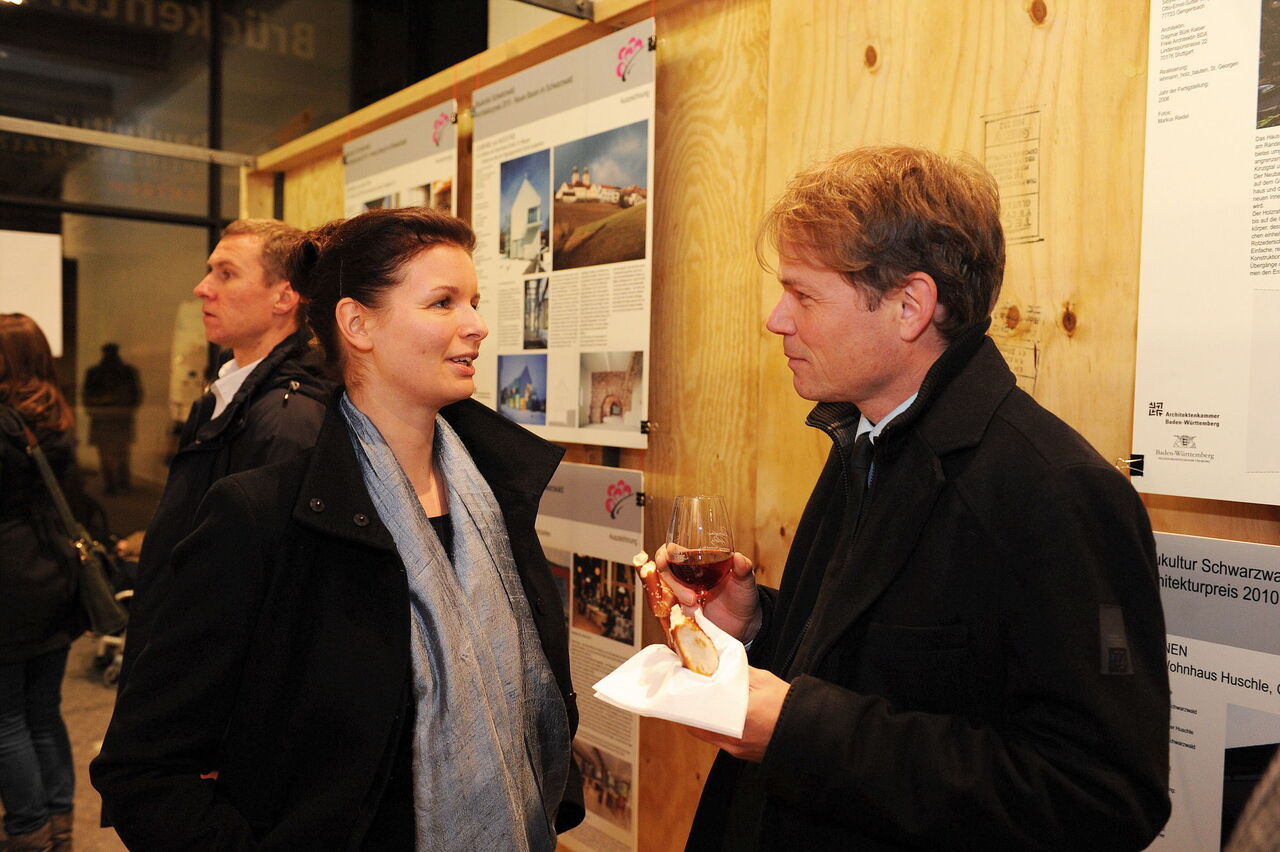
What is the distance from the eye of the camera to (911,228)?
1368mm

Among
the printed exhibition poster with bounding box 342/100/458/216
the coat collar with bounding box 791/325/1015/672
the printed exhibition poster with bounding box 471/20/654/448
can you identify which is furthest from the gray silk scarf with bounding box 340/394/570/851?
the printed exhibition poster with bounding box 342/100/458/216

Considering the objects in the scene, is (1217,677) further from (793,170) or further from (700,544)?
(793,170)

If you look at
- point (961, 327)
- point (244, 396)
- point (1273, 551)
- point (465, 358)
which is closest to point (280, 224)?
point (244, 396)

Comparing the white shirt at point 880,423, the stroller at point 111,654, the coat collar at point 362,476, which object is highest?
the white shirt at point 880,423

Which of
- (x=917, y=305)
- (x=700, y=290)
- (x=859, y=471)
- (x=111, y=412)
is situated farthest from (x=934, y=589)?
(x=111, y=412)

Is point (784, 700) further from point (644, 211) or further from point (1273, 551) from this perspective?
point (644, 211)

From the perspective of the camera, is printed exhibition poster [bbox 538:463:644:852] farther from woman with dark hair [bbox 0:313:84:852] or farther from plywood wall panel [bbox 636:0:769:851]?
woman with dark hair [bbox 0:313:84:852]

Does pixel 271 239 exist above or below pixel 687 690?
above

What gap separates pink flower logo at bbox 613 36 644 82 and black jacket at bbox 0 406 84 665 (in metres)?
2.51

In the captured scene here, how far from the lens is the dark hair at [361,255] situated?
183 centimetres

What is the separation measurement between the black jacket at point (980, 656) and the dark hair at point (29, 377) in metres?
3.37

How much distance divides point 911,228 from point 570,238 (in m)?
2.08

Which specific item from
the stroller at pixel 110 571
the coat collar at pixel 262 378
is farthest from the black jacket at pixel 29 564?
the coat collar at pixel 262 378

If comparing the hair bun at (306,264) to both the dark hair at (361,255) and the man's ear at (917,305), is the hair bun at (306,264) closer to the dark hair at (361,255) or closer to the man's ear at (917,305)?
the dark hair at (361,255)
